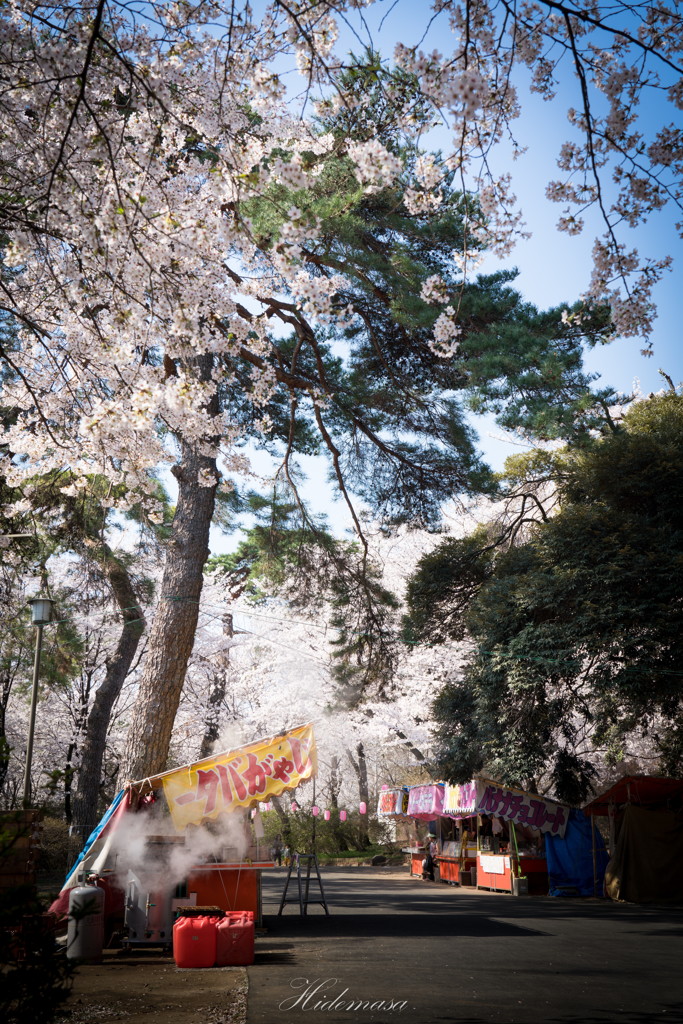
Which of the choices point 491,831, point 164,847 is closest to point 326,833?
point 491,831

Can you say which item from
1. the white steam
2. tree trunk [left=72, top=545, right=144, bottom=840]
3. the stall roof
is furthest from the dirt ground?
the stall roof

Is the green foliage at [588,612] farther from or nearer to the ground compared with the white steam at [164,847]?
farther from the ground

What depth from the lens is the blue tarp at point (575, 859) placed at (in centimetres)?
1723

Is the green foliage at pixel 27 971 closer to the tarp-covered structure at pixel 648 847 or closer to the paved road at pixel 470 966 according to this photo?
the paved road at pixel 470 966

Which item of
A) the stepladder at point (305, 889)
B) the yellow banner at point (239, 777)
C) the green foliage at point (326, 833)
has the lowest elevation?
the green foliage at point (326, 833)

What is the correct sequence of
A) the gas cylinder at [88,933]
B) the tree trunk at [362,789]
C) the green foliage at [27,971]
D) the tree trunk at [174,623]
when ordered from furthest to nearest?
1. the tree trunk at [362,789]
2. the tree trunk at [174,623]
3. the gas cylinder at [88,933]
4. the green foliage at [27,971]

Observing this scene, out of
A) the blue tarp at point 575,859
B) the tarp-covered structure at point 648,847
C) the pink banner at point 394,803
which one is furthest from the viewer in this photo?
the pink banner at point 394,803

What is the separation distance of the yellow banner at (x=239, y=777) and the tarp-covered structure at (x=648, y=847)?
318 inches

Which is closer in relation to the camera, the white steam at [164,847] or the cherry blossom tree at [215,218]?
the cherry blossom tree at [215,218]

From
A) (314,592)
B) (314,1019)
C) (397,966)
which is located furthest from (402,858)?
(314,1019)

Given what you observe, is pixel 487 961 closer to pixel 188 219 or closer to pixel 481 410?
pixel 481 410

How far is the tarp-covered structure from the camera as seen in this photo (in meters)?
15.6

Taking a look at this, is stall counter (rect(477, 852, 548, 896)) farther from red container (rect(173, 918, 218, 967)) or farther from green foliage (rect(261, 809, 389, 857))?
green foliage (rect(261, 809, 389, 857))

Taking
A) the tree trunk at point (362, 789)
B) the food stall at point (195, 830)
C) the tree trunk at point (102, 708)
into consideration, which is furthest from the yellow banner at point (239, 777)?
the tree trunk at point (362, 789)
